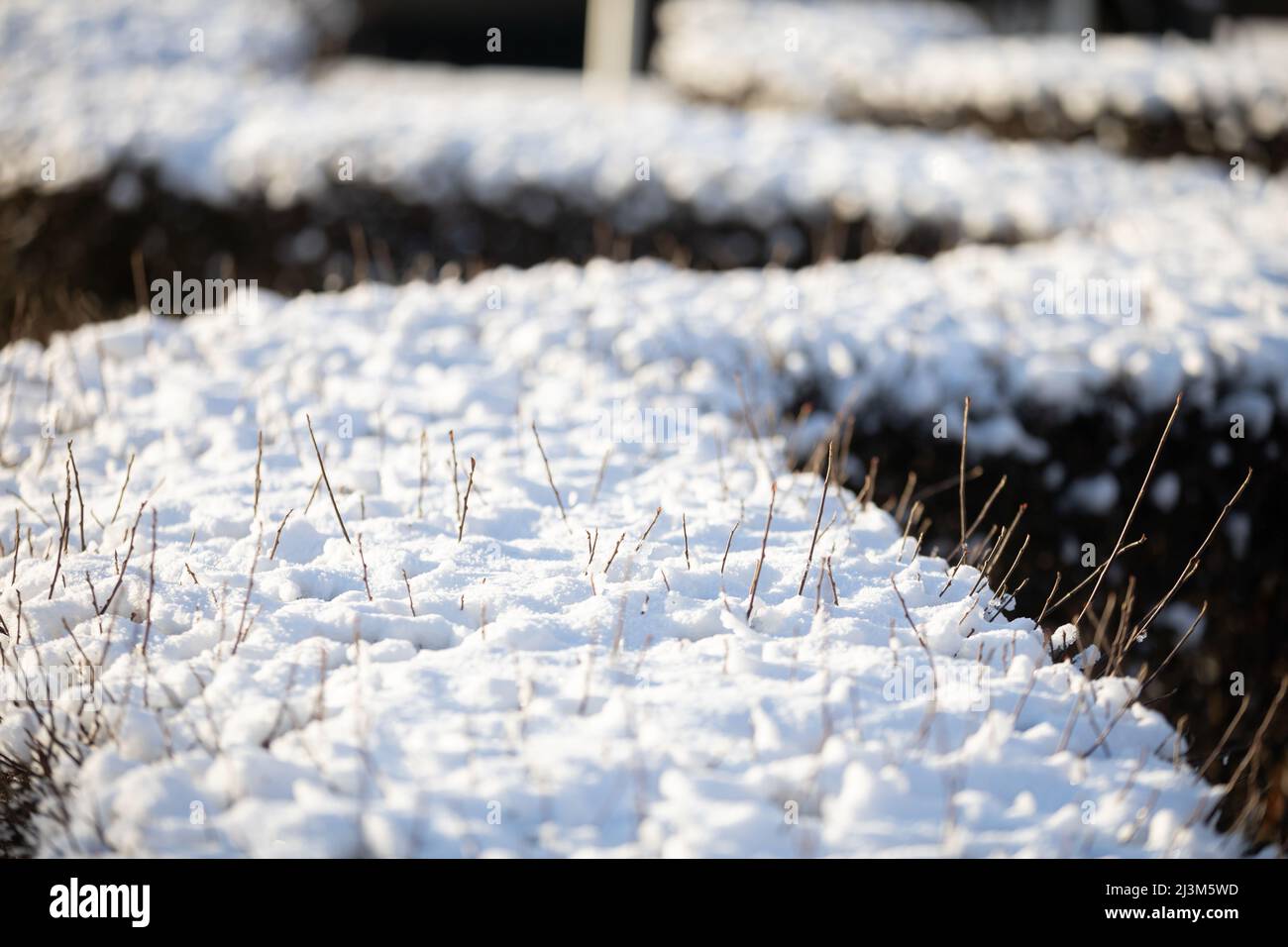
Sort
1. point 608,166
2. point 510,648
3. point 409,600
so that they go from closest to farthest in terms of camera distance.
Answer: point 510,648 → point 409,600 → point 608,166

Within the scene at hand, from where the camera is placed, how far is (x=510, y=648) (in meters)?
2.40

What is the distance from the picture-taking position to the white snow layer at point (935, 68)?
23.6 ft

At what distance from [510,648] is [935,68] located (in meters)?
8.39

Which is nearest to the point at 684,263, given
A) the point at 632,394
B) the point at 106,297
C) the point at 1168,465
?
the point at 632,394

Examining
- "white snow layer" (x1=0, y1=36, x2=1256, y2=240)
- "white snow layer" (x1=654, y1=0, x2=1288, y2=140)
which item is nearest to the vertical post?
"white snow layer" (x1=654, y1=0, x2=1288, y2=140)

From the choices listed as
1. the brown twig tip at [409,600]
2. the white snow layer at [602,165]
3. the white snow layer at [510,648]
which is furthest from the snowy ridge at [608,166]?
the brown twig tip at [409,600]

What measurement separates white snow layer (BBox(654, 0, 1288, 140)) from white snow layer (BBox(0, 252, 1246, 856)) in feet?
15.6

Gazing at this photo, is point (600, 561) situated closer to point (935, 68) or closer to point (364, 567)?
point (364, 567)

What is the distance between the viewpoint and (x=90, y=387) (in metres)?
3.88

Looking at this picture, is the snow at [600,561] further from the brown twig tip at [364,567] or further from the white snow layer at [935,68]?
the white snow layer at [935,68]

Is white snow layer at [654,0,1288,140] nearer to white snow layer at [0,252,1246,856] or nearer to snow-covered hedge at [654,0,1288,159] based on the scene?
snow-covered hedge at [654,0,1288,159]

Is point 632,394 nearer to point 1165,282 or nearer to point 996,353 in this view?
point 996,353

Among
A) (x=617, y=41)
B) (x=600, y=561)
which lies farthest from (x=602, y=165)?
(x=617, y=41)

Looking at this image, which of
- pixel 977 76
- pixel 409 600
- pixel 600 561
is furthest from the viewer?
pixel 977 76
